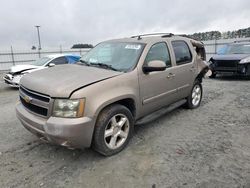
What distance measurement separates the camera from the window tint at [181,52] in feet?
16.5

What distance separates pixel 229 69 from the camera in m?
11.0

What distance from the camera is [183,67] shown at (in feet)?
16.8

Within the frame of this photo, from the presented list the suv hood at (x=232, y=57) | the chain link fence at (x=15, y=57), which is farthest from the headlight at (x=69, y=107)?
the chain link fence at (x=15, y=57)

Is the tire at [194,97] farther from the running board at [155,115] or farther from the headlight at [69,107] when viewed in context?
the headlight at [69,107]

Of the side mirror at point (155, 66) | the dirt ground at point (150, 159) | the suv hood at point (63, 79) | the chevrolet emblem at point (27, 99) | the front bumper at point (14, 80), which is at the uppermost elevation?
the side mirror at point (155, 66)

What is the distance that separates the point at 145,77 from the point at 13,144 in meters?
2.60

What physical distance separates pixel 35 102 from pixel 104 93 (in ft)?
3.31

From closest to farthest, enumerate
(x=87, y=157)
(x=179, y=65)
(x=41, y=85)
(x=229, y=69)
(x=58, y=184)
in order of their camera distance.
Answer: (x=58, y=184) < (x=41, y=85) < (x=87, y=157) < (x=179, y=65) < (x=229, y=69)

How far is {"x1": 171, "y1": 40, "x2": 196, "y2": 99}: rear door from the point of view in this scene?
4.98 m

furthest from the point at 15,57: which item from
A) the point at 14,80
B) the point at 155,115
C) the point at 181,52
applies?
the point at 155,115

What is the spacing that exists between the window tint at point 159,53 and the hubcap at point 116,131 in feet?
3.86

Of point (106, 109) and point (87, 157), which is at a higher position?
point (106, 109)

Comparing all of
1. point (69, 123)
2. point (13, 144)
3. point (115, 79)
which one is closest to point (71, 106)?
point (69, 123)

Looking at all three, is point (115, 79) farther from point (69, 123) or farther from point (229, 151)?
point (229, 151)
